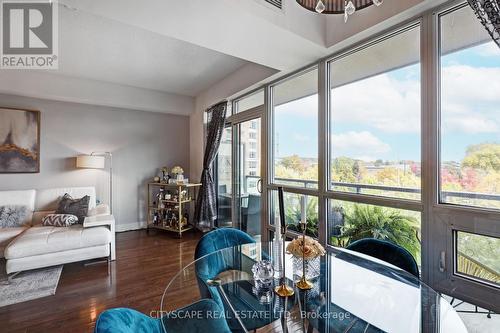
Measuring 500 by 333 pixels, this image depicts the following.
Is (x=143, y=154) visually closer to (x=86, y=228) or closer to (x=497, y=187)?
(x=86, y=228)

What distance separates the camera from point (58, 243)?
9.20 feet

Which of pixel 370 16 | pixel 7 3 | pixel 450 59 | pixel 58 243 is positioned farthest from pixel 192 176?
pixel 450 59

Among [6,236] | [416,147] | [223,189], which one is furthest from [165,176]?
[416,147]

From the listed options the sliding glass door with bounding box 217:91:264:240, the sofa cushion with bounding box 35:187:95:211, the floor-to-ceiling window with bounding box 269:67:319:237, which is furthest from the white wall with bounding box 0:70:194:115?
the floor-to-ceiling window with bounding box 269:67:319:237

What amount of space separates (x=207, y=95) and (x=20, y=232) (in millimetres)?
3510

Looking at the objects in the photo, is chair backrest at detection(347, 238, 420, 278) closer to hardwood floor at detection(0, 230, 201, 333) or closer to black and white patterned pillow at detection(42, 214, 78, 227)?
hardwood floor at detection(0, 230, 201, 333)

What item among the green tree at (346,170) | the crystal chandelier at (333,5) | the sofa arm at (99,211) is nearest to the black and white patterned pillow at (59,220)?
the sofa arm at (99,211)

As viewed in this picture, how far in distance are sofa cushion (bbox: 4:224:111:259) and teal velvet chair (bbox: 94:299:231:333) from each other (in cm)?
238

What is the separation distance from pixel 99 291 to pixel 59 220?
1.54 meters

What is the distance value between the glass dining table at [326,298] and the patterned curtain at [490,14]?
1.43m

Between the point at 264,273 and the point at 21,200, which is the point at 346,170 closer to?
the point at 264,273

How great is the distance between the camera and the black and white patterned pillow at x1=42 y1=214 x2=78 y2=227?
3297mm

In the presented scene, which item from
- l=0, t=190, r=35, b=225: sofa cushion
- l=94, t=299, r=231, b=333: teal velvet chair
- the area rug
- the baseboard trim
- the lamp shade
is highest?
the lamp shade

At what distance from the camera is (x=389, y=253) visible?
1.67 metres
